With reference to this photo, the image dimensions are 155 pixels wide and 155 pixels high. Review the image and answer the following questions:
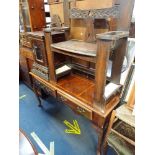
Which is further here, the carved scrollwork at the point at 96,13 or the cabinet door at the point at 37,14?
the cabinet door at the point at 37,14

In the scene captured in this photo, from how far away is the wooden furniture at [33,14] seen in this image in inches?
74.4

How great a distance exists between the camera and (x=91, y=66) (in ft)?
5.06

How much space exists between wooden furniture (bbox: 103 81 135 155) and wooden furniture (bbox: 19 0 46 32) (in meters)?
1.61

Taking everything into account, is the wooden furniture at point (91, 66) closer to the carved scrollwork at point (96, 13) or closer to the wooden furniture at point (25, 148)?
the carved scrollwork at point (96, 13)

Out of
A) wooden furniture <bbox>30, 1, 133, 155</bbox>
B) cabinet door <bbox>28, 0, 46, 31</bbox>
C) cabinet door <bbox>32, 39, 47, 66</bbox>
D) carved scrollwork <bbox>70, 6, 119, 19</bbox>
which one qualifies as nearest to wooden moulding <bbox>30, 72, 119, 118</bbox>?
wooden furniture <bbox>30, 1, 133, 155</bbox>

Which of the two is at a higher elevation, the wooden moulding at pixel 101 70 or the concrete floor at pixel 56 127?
the wooden moulding at pixel 101 70

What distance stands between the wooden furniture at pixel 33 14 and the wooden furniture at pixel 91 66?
67 centimetres

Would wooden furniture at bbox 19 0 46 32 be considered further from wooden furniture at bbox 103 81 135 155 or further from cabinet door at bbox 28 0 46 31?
wooden furniture at bbox 103 81 135 155

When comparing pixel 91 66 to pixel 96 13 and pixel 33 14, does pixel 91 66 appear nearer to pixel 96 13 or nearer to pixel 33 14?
pixel 96 13

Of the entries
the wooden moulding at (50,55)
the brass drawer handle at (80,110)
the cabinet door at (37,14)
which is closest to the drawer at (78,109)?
the brass drawer handle at (80,110)

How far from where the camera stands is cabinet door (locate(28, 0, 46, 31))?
189 centimetres

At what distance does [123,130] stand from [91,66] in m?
0.72
